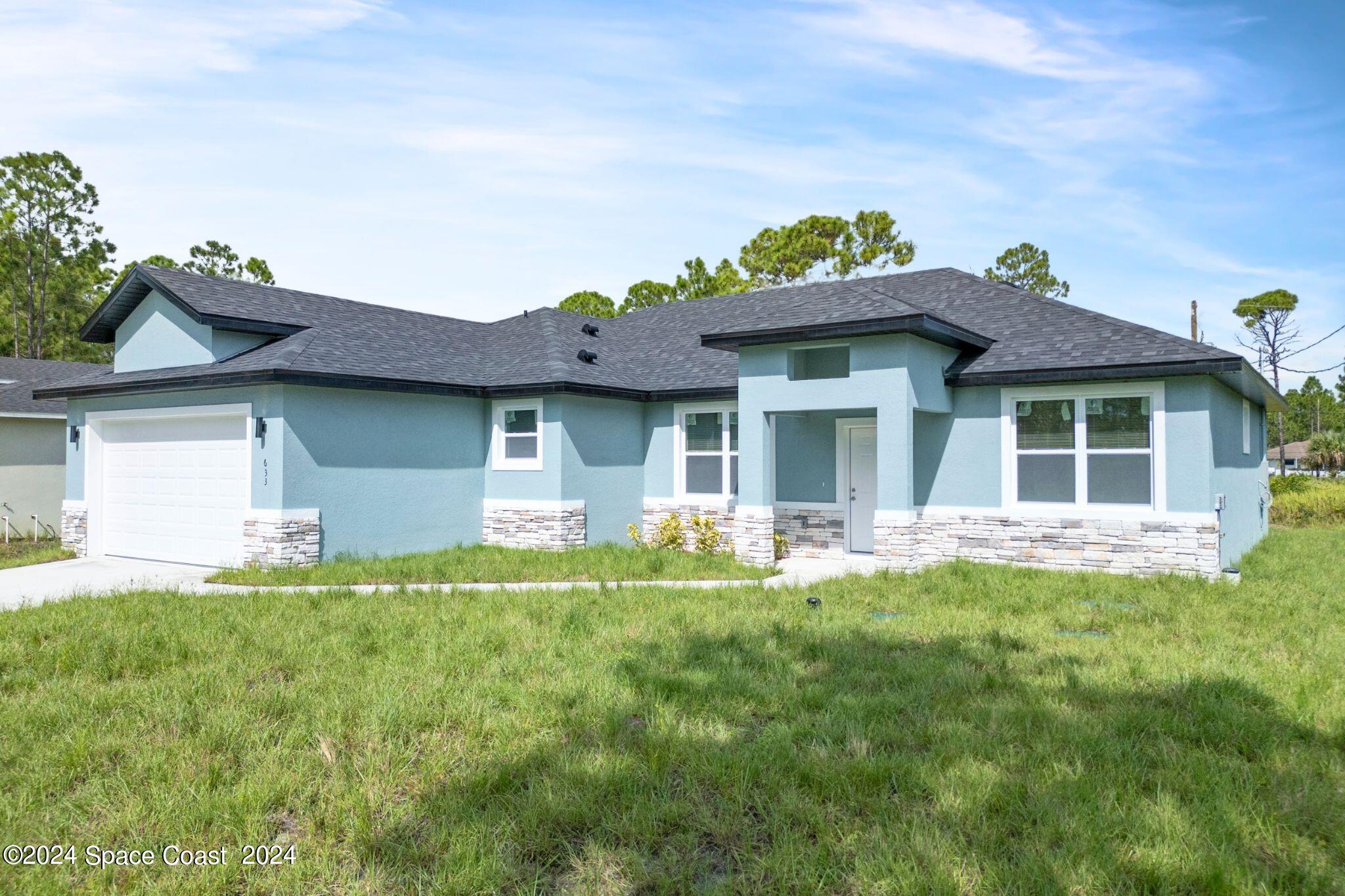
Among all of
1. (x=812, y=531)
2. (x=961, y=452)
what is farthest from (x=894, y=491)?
(x=812, y=531)

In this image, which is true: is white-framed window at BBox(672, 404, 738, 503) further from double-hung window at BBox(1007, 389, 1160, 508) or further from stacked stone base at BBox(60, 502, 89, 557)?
stacked stone base at BBox(60, 502, 89, 557)

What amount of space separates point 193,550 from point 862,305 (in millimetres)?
12107

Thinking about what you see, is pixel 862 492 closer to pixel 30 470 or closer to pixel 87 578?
pixel 87 578

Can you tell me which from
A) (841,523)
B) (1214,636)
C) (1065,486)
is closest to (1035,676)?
(1214,636)

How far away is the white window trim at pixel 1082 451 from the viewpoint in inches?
460

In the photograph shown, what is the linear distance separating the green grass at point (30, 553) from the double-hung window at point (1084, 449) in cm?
1688

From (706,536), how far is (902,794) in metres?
10.5

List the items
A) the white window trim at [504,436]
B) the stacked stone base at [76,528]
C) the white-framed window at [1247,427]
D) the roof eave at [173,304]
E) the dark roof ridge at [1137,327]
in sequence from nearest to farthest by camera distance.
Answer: the dark roof ridge at [1137,327] → the roof eave at [173,304] → the white window trim at [504,436] → the stacked stone base at [76,528] → the white-framed window at [1247,427]

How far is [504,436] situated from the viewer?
52.5ft

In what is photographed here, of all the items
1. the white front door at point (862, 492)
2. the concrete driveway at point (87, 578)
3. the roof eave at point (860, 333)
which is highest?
the roof eave at point (860, 333)

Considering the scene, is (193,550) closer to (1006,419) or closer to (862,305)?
(862,305)

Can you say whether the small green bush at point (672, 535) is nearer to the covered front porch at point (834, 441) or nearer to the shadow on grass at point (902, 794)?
the covered front porch at point (834, 441)

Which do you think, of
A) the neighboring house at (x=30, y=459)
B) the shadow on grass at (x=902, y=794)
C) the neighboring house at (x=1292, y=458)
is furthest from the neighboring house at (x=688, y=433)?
the neighboring house at (x=1292, y=458)

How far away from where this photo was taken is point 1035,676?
21.3ft
